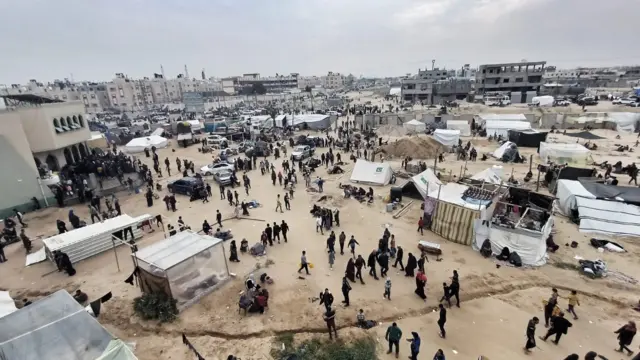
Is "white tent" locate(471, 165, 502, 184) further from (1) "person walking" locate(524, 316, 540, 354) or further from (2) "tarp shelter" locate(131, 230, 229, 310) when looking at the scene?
(2) "tarp shelter" locate(131, 230, 229, 310)

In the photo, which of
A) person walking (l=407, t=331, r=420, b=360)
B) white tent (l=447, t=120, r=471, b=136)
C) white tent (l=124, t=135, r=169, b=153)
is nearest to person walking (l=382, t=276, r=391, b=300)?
person walking (l=407, t=331, r=420, b=360)

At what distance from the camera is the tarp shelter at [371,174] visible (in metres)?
22.3

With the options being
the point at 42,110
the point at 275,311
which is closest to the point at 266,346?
the point at 275,311

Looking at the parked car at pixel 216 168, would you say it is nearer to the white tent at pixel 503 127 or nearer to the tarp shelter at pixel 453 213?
the tarp shelter at pixel 453 213

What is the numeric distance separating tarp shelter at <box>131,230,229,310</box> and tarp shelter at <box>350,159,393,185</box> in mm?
12870

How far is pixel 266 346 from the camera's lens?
9023mm

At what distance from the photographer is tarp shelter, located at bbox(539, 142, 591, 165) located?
985 inches

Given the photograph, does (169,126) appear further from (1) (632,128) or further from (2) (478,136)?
(1) (632,128)

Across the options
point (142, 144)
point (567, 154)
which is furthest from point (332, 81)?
point (567, 154)

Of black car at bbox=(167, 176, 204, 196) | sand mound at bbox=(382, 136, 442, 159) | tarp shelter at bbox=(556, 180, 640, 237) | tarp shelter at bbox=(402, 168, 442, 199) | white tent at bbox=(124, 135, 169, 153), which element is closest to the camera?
tarp shelter at bbox=(556, 180, 640, 237)

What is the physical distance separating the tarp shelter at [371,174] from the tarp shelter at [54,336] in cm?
1721

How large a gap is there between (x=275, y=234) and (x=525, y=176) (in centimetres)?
1856

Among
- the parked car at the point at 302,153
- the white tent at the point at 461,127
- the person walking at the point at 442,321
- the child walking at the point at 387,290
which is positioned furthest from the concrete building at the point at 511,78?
the person walking at the point at 442,321

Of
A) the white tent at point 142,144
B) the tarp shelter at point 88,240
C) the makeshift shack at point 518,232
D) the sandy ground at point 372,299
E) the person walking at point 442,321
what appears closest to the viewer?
the person walking at point 442,321
